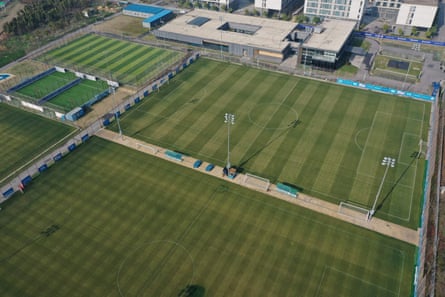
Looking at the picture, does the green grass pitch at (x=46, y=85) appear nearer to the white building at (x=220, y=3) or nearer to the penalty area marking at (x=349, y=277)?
the white building at (x=220, y=3)

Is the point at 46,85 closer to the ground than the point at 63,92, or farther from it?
farther from it

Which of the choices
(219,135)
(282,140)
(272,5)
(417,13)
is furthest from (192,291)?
(417,13)

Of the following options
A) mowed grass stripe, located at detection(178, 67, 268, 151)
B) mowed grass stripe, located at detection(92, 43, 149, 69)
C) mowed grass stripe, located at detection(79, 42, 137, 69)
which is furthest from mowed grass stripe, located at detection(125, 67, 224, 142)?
mowed grass stripe, located at detection(79, 42, 137, 69)

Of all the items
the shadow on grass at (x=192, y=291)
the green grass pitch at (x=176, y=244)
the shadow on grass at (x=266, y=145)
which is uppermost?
the shadow on grass at (x=266, y=145)

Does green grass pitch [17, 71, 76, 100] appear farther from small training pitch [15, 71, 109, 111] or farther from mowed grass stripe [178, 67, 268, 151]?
mowed grass stripe [178, 67, 268, 151]

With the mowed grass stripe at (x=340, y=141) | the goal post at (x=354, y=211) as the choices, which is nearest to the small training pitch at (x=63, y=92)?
the mowed grass stripe at (x=340, y=141)

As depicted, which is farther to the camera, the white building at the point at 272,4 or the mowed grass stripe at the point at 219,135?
the white building at the point at 272,4

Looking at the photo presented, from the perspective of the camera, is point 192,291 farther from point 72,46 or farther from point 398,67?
point 72,46
